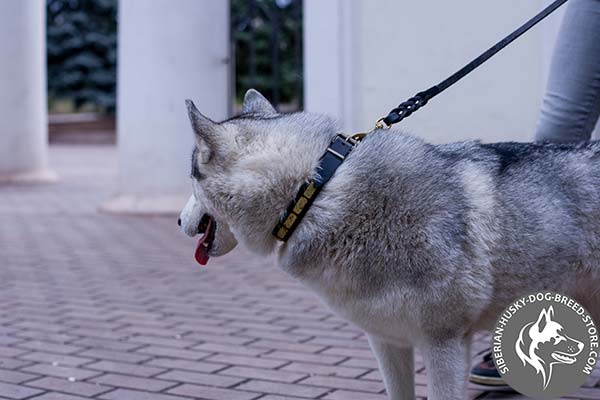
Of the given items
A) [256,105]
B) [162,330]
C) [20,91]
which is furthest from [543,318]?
[20,91]

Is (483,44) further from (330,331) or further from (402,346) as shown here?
(402,346)

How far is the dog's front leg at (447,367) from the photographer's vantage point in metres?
2.78

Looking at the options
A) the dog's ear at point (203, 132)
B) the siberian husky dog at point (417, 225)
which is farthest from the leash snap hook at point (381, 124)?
the dog's ear at point (203, 132)

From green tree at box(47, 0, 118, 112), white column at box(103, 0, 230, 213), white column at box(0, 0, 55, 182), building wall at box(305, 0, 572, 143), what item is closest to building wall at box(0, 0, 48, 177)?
white column at box(0, 0, 55, 182)

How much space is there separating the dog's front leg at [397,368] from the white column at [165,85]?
6.74 metres

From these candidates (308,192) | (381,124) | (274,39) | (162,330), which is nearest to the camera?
(308,192)

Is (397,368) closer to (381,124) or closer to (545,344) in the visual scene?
(545,344)

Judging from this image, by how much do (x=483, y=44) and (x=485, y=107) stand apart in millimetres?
469

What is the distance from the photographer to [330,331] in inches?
198

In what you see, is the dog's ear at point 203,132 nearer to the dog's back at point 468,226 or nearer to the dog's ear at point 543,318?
the dog's back at point 468,226

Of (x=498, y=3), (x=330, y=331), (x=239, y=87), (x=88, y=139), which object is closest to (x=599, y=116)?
(x=330, y=331)

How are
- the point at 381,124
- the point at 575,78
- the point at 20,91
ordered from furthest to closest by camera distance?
the point at 20,91 < the point at 575,78 < the point at 381,124

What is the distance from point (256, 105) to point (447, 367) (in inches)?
41.4

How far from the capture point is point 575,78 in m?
3.60
